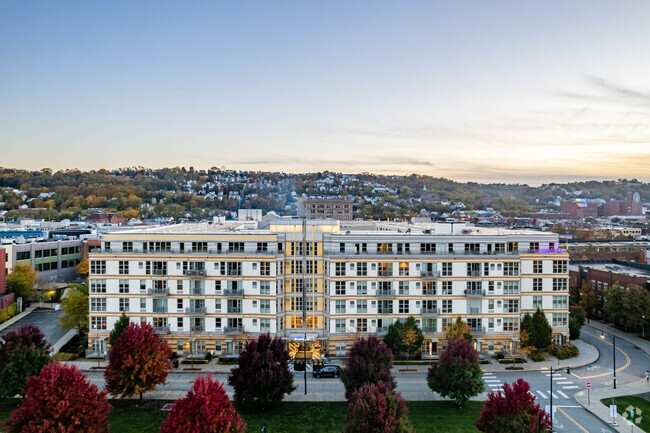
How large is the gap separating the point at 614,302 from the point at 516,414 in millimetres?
42450

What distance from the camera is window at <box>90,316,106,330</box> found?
5746cm

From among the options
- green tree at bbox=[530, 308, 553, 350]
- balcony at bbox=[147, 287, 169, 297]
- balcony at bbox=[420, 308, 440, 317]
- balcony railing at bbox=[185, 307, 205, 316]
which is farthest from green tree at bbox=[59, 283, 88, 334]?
green tree at bbox=[530, 308, 553, 350]

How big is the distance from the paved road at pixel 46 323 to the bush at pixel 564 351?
174ft

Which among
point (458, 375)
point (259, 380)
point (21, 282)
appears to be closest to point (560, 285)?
point (458, 375)

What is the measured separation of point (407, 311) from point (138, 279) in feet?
91.9

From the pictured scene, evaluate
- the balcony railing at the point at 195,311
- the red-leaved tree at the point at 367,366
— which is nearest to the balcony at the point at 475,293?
the red-leaved tree at the point at 367,366

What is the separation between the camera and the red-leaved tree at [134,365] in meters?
Result: 41.3

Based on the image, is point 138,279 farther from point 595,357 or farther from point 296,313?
point 595,357

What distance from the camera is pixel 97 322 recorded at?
57.7 meters

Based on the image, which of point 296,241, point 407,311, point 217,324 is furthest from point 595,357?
point 217,324

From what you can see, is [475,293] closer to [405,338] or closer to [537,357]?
[537,357]

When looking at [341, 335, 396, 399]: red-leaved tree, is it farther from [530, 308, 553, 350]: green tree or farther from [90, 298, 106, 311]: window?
[90, 298, 106, 311]: window

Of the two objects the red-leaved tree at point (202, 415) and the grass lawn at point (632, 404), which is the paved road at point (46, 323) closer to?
the red-leaved tree at point (202, 415)

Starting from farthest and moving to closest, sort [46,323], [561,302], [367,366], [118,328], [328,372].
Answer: [46,323]
[561,302]
[118,328]
[328,372]
[367,366]
